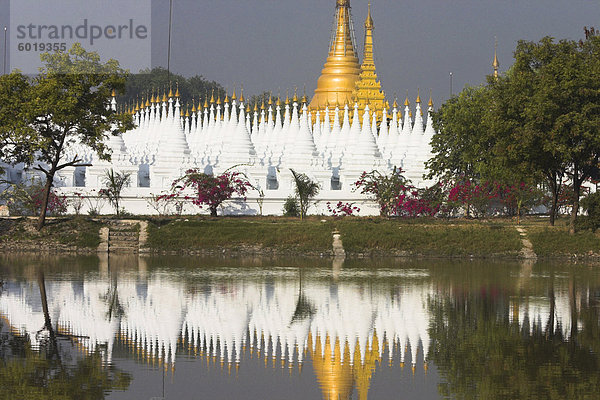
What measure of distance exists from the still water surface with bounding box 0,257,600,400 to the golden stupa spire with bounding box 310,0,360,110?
4326cm

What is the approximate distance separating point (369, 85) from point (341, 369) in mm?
53472

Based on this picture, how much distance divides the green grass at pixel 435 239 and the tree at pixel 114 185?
12.2 metres

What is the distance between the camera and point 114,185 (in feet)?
135

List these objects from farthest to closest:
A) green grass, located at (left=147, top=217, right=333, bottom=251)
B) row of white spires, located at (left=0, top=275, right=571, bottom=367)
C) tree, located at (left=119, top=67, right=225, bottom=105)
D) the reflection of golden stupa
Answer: tree, located at (left=119, top=67, right=225, bottom=105) → green grass, located at (left=147, top=217, right=333, bottom=251) → row of white spires, located at (left=0, top=275, right=571, bottom=367) → the reflection of golden stupa

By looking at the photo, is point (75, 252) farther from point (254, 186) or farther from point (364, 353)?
point (364, 353)

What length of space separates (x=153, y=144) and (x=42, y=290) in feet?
120

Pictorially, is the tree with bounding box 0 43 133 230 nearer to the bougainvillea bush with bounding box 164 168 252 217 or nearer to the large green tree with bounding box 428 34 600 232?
the bougainvillea bush with bounding box 164 168 252 217

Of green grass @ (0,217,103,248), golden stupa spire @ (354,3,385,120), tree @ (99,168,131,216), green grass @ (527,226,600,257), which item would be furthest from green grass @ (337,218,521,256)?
golden stupa spire @ (354,3,385,120)

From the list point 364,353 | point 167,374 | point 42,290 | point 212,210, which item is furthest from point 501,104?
point 167,374

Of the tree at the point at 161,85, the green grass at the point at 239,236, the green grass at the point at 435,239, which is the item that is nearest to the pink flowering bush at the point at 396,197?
the green grass at the point at 435,239

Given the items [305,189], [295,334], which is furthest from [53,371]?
[305,189]

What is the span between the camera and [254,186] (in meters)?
45.5

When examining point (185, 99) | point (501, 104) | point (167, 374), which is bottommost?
point (167, 374)

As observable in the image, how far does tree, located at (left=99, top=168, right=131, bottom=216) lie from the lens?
137 feet
